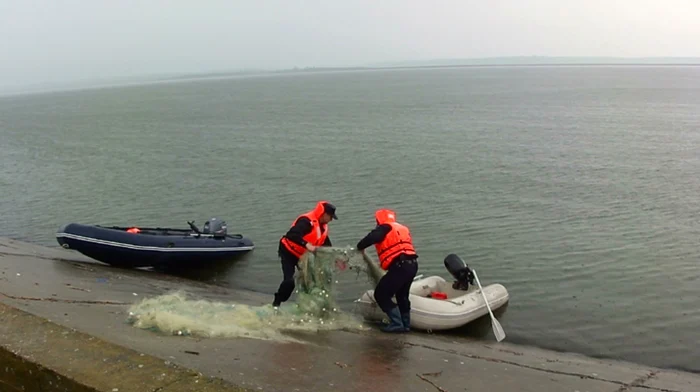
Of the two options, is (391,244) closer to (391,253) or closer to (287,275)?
(391,253)

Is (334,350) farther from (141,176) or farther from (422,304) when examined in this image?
(141,176)

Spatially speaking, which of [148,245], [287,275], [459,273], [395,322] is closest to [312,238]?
[287,275]

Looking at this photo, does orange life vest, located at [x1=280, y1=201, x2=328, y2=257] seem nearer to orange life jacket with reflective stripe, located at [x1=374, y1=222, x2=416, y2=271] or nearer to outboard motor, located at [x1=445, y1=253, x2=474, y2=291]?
orange life jacket with reflective stripe, located at [x1=374, y1=222, x2=416, y2=271]

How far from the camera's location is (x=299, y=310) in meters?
8.28

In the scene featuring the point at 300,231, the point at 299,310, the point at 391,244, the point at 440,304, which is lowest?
the point at 440,304

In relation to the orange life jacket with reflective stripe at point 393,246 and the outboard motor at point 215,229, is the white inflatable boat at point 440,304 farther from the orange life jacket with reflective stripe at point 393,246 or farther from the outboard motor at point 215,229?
the outboard motor at point 215,229

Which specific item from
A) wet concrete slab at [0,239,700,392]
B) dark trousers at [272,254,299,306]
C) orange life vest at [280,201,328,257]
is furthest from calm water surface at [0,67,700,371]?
orange life vest at [280,201,328,257]

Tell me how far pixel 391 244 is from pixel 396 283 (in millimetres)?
581

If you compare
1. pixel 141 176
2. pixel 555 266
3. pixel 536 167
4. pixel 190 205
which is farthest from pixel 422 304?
pixel 141 176

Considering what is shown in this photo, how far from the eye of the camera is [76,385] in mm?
2922

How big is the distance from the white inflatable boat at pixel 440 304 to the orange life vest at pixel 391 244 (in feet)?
6.01

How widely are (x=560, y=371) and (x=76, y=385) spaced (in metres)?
6.42

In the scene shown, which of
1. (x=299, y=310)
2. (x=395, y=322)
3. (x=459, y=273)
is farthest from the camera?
(x=459, y=273)

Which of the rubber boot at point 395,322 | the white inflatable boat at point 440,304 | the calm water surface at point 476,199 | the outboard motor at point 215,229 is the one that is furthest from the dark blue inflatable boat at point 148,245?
the rubber boot at point 395,322
